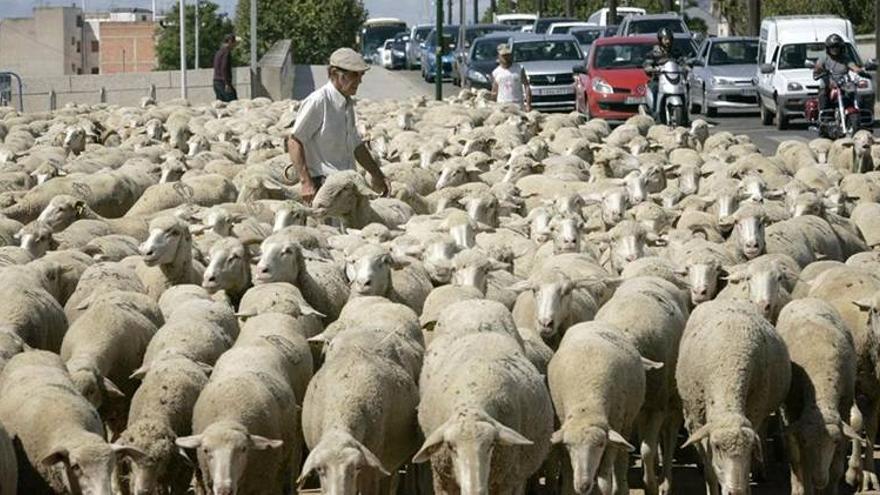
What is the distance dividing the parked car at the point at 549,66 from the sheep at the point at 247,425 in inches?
981

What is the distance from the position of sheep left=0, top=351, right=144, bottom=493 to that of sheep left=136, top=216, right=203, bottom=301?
8.72ft

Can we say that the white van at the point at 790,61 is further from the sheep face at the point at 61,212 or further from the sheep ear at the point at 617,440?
the sheep ear at the point at 617,440

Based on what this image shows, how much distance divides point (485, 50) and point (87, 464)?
3159 cm

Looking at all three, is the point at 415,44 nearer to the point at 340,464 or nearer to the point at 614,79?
the point at 614,79

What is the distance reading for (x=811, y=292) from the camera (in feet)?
39.3

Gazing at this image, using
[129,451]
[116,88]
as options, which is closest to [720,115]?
[116,88]

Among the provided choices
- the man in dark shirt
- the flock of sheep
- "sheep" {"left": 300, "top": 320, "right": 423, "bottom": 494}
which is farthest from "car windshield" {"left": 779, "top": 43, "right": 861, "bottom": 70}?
"sheep" {"left": 300, "top": 320, "right": 423, "bottom": 494}

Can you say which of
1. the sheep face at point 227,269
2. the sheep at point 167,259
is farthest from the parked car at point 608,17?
the sheep face at point 227,269

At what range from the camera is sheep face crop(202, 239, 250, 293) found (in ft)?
39.3

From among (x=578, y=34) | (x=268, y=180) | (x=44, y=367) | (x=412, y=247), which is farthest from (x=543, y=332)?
(x=578, y=34)

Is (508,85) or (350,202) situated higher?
(508,85)

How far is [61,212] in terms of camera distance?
49.1 feet

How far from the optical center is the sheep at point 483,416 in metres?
8.70

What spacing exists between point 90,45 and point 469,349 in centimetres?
13734
